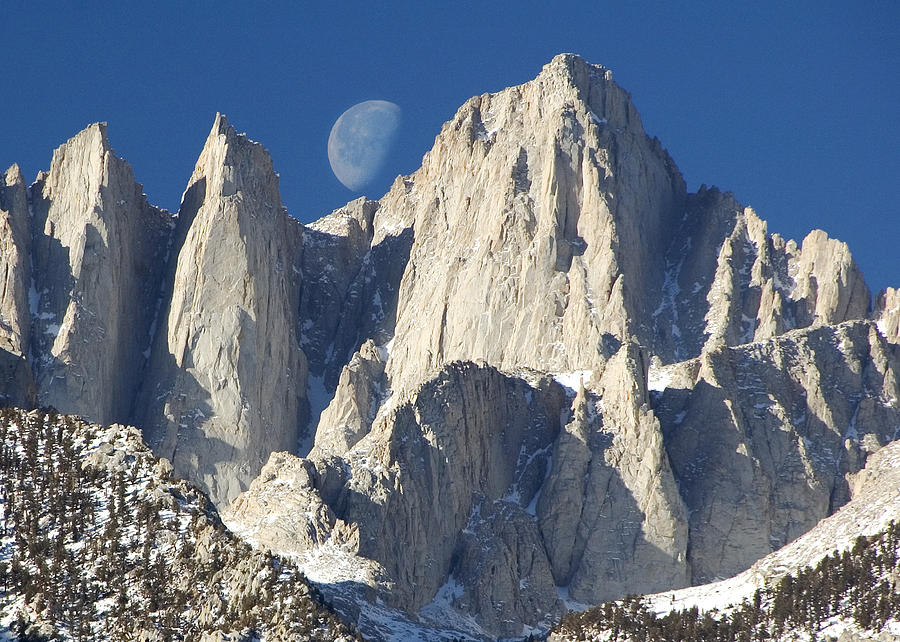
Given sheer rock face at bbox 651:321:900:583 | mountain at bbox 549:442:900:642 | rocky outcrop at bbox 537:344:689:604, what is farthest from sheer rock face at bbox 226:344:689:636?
mountain at bbox 549:442:900:642

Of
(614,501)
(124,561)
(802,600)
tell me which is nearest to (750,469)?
(614,501)

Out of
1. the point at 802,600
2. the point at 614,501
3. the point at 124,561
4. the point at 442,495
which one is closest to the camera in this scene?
the point at 124,561

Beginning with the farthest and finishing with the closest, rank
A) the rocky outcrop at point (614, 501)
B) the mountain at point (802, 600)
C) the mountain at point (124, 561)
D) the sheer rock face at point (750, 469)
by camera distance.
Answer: the sheer rock face at point (750, 469) → the rocky outcrop at point (614, 501) → the mountain at point (802, 600) → the mountain at point (124, 561)

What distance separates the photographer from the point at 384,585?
16262 cm

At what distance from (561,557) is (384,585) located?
96.6 feet

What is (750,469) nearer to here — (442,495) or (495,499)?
(495,499)

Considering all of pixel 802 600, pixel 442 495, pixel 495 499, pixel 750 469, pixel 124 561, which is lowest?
pixel 124 561

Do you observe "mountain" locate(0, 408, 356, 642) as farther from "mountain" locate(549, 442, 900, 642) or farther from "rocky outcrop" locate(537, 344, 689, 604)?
"rocky outcrop" locate(537, 344, 689, 604)

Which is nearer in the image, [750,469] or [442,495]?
[442,495]

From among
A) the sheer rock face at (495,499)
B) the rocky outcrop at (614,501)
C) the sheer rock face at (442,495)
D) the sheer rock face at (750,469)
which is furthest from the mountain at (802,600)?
the sheer rock face at (750,469)

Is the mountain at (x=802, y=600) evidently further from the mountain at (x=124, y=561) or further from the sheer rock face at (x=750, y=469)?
the sheer rock face at (x=750, y=469)

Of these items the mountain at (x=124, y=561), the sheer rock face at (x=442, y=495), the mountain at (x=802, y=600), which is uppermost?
the sheer rock face at (x=442, y=495)

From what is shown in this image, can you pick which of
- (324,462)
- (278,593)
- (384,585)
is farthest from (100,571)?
(324,462)

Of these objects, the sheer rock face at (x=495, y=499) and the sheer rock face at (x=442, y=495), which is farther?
the sheer rock face at (x=495, y=499)
